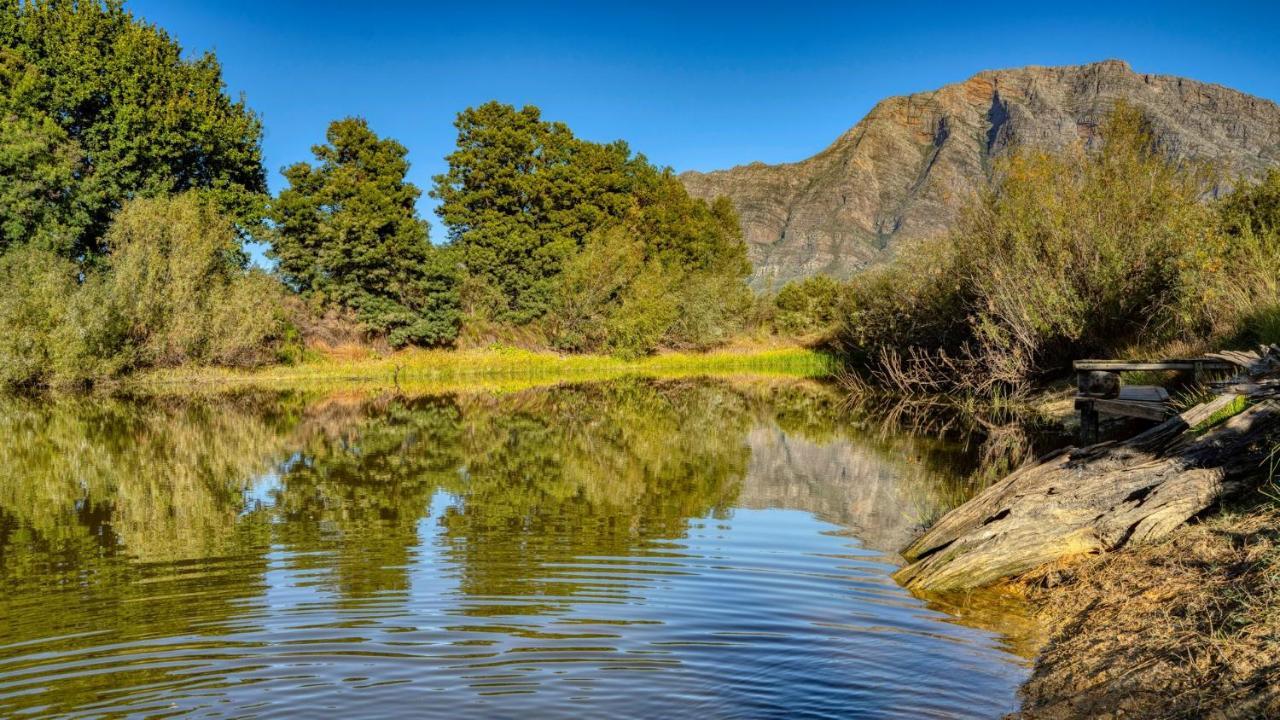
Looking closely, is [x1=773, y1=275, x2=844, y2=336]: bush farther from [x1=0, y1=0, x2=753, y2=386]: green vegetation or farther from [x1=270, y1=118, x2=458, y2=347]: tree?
[x1=270, y1=118, x2=458, y2=347]: tree

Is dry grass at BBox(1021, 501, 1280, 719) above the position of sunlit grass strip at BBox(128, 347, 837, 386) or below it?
below

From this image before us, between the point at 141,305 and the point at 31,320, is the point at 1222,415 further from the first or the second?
the point at 31,320

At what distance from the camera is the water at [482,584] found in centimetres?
524

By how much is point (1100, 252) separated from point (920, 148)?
167m

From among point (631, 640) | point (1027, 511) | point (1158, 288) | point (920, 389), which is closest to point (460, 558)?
point (631, 640)

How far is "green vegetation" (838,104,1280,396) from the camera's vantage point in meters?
17.8

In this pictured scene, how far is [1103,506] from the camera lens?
7.41 metres

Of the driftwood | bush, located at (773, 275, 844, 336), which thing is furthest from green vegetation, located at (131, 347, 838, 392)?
the driftwood

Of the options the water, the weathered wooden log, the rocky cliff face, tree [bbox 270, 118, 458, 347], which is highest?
the rocky cliff face

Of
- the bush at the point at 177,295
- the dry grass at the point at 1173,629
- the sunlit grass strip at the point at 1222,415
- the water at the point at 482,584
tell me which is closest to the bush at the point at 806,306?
the bush at the point at 177,295

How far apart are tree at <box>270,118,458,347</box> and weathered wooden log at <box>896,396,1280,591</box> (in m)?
39.7

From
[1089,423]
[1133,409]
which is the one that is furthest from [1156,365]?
[1089,423]

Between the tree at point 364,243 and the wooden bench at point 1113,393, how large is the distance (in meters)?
35.5

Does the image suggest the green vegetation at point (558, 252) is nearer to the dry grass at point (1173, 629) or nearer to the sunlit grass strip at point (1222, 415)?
the sunlit grass strip at point (1222, 415)
